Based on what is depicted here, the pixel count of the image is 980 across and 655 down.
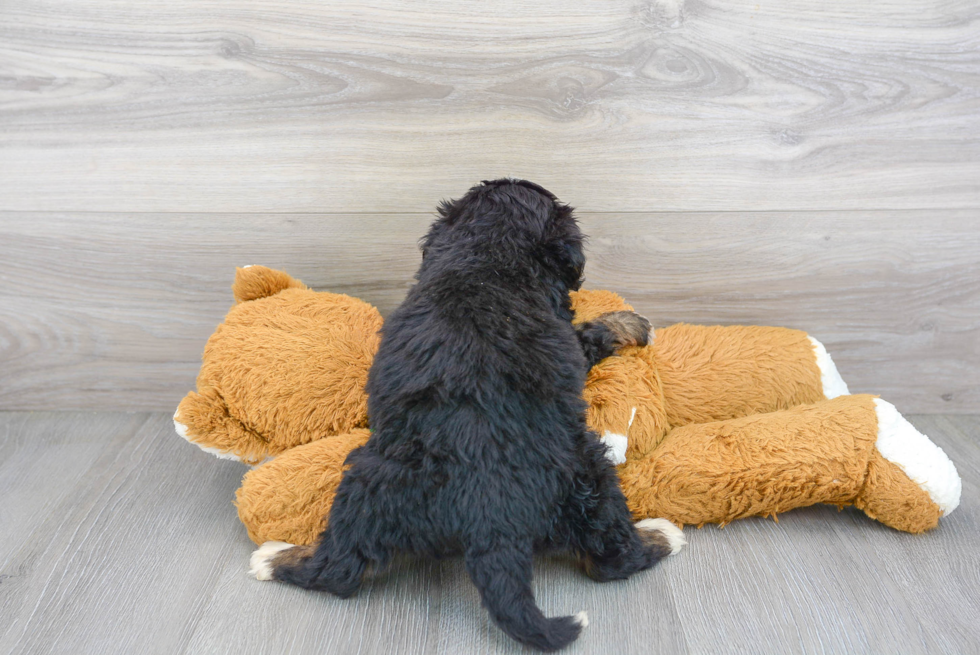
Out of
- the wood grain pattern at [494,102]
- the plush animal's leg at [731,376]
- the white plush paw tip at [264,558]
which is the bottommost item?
the white plush paw tip at [264,558]

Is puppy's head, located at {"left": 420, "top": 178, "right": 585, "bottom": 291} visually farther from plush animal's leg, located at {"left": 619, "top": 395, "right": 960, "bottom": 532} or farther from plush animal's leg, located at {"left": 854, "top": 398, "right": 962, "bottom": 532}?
plush animal's leg, located at {"left": 854, "top": 398, "right": 962, "bottom": 532}

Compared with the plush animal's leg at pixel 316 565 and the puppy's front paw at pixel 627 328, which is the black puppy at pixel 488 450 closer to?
the plush animal's leg at pixel 316 565

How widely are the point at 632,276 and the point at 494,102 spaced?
1.77ft

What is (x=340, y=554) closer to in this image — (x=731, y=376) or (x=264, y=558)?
(x=264, y=558)

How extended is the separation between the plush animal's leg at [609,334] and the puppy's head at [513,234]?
0.10 metres

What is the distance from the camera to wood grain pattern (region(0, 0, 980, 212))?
62.9 inches

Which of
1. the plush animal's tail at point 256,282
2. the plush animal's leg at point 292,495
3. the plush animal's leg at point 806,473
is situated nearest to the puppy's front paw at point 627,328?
the plush animal's leg at point 806,473

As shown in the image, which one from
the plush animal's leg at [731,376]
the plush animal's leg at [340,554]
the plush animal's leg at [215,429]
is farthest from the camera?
the plush animal's leg at [731,376]

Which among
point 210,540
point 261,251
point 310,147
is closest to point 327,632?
point 210,540

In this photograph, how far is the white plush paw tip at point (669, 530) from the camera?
1.35 meters

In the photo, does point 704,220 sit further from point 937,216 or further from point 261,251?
point 261,251

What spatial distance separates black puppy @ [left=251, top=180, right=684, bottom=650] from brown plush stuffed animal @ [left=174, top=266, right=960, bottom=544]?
0.10 meters

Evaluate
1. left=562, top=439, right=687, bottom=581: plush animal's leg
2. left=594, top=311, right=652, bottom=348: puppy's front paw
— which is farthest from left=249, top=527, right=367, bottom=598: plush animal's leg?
left=594, top=311, right=652, bottom=348: puppy's front paw

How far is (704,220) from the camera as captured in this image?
172 centimetres
